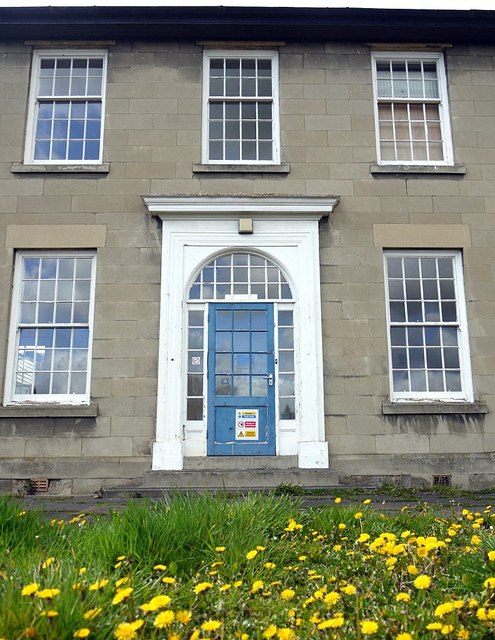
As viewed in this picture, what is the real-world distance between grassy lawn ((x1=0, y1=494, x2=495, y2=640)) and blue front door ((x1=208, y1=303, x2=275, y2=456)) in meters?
3.58

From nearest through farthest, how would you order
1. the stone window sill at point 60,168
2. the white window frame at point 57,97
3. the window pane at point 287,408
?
the window pane at point 287,408
the stone window sill at point 60,168
the white window frame at point 57,97

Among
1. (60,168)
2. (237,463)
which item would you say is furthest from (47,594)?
(60,168)

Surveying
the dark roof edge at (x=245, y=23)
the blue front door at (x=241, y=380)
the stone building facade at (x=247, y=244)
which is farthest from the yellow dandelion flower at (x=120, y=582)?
the dark roof edge at (x=245, y=23)

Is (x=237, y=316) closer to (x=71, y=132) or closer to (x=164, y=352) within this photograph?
(x=164, y=352)

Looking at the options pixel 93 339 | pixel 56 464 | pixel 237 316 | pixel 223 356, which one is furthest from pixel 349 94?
pixel 56 464

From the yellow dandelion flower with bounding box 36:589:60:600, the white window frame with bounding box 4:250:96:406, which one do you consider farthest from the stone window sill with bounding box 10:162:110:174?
the yellow dandelion flower with bounding box 36:589:60:600

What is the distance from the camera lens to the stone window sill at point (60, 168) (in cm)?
966

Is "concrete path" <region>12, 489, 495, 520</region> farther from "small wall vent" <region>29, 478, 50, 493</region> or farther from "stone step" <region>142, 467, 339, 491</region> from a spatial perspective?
"stone step" <region>142, 467, 339, 491</region>

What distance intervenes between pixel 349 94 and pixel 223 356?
4.89 m

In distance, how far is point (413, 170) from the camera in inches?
384

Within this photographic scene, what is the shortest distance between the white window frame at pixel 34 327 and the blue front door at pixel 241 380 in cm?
185

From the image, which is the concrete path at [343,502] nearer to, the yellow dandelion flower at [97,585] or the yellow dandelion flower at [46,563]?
the yellow dandelion flower at [46,563]

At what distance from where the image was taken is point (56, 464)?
28.5 feet

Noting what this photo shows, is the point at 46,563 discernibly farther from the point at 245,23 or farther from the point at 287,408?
the point at 245,23
